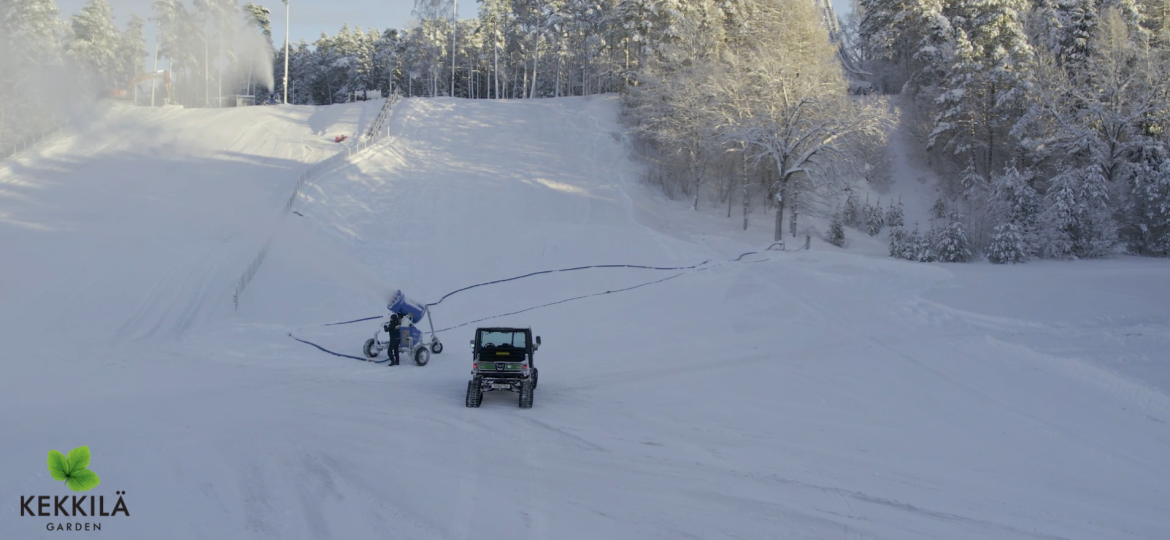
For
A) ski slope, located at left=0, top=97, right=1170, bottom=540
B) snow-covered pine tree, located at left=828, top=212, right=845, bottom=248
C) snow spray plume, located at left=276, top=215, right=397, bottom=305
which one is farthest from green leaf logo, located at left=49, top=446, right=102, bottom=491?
snow-covered pine tree, located at left=828, top=212, right=845, bottom=248

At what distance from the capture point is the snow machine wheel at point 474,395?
38.3ft

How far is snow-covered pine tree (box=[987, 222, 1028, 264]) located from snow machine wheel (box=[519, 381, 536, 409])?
22834 mm

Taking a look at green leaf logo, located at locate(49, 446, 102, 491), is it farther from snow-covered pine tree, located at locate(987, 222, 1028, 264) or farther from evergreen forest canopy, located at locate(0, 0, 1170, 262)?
snow-covered pine tree, located at locate(987, 222, 1028, 264)

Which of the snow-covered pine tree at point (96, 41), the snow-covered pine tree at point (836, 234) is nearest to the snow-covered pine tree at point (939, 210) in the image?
the snow-covered pine tree at point (836, 234)

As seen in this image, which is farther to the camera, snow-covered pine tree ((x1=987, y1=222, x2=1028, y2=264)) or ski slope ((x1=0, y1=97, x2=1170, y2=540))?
snow-covered pine tree ((x1=987, y1=222, x2=1028, y2=264))

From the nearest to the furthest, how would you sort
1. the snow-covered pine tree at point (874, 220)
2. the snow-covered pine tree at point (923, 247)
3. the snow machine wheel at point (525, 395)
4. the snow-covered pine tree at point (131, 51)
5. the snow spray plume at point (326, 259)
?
the snow machine wheel at point (525, 395) → the snow spray plume at point (326, 259) → the snow-covered pine tree at point (923, 247) → the snow-covered pine tree at point (874, 220) → the snow-covered pine tree at point (131, 51)

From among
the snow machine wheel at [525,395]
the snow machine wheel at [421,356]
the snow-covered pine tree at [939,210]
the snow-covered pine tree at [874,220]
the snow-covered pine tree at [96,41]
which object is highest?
the snow-covered pine tree at [96,41]

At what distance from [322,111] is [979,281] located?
46.4 metres

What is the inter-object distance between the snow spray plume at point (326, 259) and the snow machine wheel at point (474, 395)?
31.4 feet

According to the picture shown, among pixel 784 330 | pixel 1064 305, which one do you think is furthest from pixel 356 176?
pixel 1064 305

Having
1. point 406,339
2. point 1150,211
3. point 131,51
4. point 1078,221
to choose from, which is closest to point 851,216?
point 1078,221

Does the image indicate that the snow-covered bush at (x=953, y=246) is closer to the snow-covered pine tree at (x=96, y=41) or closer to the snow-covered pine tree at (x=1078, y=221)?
the snow-covered pine tree at (x=1078, y=221)

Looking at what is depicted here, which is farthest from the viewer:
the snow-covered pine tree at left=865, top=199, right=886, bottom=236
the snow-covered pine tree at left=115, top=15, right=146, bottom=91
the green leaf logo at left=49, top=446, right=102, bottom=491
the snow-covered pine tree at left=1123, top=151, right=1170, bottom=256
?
the snow-covered pine tree at left=115, top=15, right=146, bottom=91

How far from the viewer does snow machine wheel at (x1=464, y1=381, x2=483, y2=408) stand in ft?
38.3
